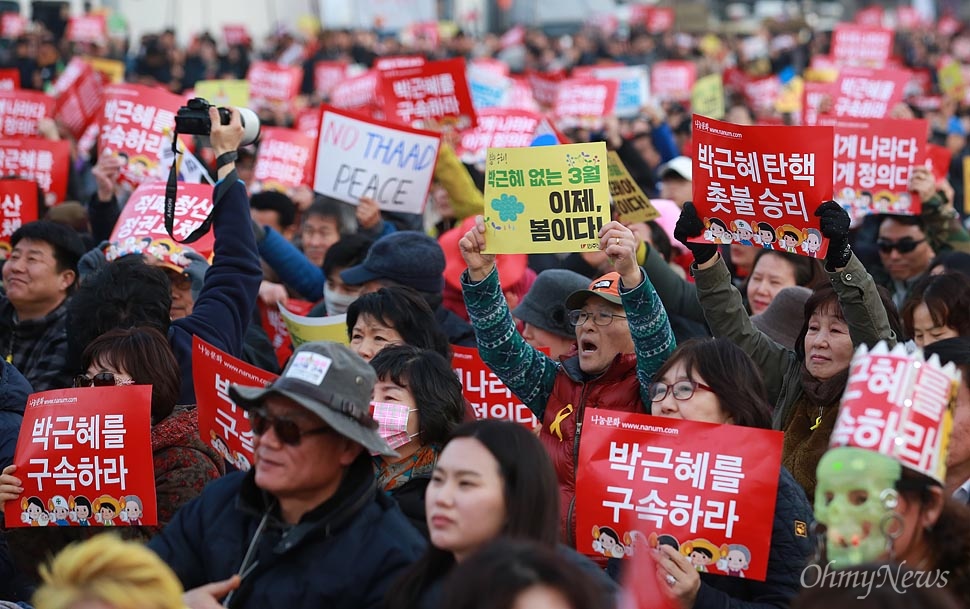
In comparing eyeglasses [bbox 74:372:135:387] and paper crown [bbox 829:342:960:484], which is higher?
paper crown [bbox 829:342:960:484]

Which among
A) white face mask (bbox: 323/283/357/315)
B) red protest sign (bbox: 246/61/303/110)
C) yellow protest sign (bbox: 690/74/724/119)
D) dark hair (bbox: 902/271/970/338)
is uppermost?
dark hair (bbox: 902/271/970/338)

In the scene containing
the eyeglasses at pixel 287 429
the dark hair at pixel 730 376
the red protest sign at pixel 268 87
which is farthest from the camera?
the red protest sign at pixel 268 87

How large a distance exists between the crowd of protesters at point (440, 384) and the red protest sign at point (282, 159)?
185cm

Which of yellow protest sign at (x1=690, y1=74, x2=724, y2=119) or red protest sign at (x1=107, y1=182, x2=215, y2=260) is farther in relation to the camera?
yellow protest sign at (x1=690, y1=74, x2=724, y2=119)

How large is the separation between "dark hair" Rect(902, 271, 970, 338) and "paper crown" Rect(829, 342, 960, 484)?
2089 mm

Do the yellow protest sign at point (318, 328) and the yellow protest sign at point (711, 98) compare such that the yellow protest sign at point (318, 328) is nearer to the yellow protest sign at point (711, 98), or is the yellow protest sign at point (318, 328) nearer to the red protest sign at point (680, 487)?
the red protest sign at point (680, 487)

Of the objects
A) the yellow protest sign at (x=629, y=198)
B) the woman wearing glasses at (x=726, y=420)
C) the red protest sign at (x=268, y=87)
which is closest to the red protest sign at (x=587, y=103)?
the red protest sign at (x=268, y=87)

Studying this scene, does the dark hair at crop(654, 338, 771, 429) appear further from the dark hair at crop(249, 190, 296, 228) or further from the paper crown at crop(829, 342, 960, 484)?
the dark hair at crop(249, 190, 296, 228)

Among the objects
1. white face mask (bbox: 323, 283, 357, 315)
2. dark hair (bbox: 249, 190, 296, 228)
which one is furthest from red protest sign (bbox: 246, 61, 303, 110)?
white face mask (bbox: 323, 283, 357, 315)

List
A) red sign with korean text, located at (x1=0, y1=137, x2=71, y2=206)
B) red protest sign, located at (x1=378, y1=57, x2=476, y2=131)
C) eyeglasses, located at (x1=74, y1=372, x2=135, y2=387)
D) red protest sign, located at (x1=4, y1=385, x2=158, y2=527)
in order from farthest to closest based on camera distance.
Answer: red protest sign, located at (x1=378, y1=57, x2=476, y2=131) < red sign with korean text, located at (x1=0, y1=137, x2=71, y2=206) < eyeglasses, located at (x1=74, y1=372, x2=135, y2=387) < red protest sign, located at (x1=4, y1=385, x2=158, y2=527)

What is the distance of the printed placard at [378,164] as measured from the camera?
8289 mm

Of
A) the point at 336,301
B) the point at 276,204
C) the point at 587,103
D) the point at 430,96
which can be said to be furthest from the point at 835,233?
the point at 587,103

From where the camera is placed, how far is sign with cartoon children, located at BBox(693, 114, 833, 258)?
506 cm

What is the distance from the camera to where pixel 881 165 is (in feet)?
25.1
